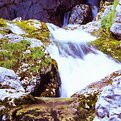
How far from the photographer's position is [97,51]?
49.1 ft

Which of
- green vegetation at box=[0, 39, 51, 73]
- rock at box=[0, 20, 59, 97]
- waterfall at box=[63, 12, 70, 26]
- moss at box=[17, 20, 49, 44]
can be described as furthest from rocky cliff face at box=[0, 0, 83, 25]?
green vegetation at box=[0, 39, 51, 73]

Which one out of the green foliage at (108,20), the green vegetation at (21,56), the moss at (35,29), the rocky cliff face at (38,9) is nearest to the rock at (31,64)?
the green vegetation at (21,56)

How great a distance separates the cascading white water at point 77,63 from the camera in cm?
1153

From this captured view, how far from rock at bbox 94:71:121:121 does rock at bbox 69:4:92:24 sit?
831 inches

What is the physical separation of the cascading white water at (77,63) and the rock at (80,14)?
9.34m

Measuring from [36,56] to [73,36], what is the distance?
21.6 feet

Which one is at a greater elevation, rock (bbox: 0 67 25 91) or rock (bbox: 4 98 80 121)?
rock (bbox: 0 67 25 91)

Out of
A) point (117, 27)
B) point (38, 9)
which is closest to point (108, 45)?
point (117, 27)

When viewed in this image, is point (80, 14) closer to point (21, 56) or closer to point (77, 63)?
point (77, 63)

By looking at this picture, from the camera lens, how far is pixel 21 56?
34.9ft

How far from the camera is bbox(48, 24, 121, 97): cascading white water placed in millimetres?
11534

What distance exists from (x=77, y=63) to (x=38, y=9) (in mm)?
15341

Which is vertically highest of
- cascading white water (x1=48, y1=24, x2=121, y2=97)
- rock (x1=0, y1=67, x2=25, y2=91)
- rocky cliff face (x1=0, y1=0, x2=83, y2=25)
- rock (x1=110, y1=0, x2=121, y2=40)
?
rocky cliff face (x1=0, y1=0, x2=83, y2=25)

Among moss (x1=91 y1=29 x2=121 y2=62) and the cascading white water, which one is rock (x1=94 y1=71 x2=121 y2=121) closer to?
the cascading white water
